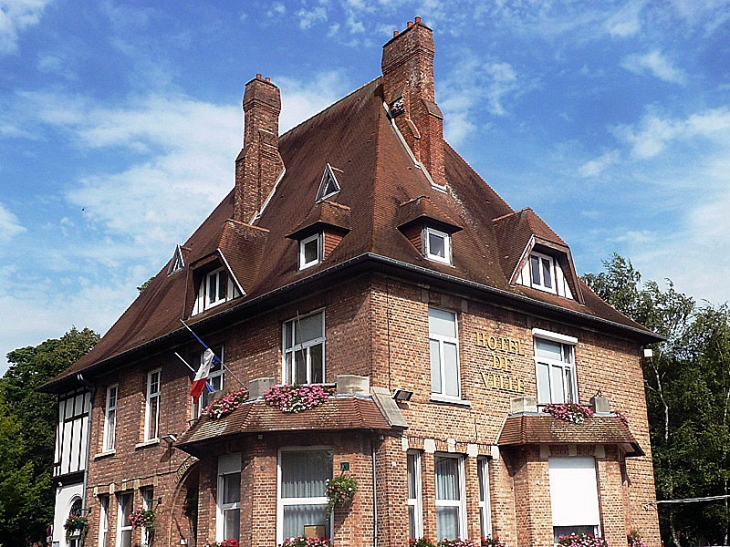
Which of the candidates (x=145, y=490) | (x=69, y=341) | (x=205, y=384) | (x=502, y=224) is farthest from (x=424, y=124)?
(x=69, y=341)

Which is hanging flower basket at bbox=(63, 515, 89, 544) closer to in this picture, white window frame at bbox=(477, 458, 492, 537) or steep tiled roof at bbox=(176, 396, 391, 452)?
steep tiled roof at bbox=(176, 396, 391, 452)

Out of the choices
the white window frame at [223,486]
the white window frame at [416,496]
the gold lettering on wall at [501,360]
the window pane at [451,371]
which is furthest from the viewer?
the gold lettering on wall at [501,360]

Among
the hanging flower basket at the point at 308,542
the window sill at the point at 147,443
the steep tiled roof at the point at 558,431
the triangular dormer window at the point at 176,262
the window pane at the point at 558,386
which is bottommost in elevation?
the hanging flower basket at the point at 308,542

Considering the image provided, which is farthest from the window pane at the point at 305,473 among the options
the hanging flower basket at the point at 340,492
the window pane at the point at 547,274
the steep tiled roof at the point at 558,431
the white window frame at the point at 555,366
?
the window pane at the point at 547,274

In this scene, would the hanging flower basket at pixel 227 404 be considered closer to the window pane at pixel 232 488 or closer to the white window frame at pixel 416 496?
the window pane at pixel 232 488

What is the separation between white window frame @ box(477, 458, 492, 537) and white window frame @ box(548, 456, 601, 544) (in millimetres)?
1314

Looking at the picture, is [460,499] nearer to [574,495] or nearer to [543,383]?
[574,495]

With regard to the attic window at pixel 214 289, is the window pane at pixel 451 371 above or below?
below

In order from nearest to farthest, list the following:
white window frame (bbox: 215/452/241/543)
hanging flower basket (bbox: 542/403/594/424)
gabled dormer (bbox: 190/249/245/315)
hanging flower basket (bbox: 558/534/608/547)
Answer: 1. white window frame (bbox: 215/452/241/543)
2. hanging flower basket (bbox: 558/534/608/547)
3. hanging flower basket (bbox: 542/403/594/424)
4. gabled dormer (bbox: 190/249/245/315)

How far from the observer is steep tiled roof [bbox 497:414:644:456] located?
1725 centimetres

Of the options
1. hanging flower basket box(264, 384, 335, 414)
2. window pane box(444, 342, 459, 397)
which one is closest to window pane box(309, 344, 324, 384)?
hanging flower basket box(264, 384, 335, 414)

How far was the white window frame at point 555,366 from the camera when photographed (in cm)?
1929

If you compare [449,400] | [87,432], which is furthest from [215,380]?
[87,432]

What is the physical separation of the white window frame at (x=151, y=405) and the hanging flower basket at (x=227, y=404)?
526 centimetres
